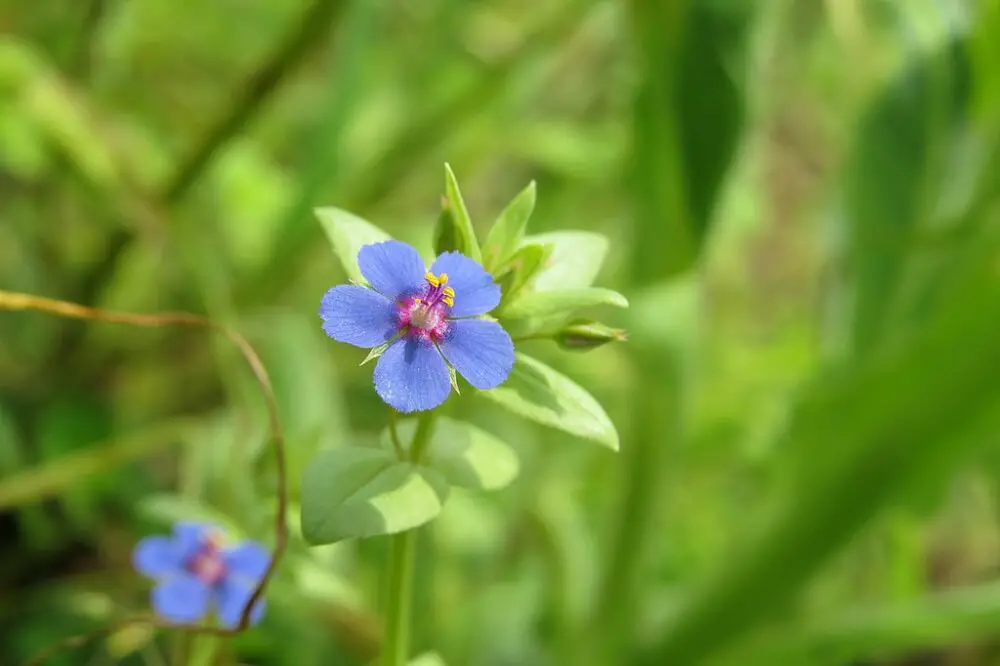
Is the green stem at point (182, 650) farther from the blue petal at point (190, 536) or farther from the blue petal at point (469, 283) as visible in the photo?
the blue petal at point (469, 283)

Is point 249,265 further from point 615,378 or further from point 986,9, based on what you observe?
point 986,9

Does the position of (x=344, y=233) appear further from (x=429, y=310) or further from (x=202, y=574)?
(x=202, y=574)

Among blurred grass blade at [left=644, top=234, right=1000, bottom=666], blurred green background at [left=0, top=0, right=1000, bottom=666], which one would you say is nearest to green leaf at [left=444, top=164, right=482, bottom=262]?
blurred green background at [left=0, top=0, right=1000, bottom=666]

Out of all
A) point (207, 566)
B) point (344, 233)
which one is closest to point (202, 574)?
point (207, 566)

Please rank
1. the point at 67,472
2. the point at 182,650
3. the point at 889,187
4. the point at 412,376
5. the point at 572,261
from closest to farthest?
the point at 412,376
the point at 572,261
the point at 182,650
the point at 67,472
the point at 889,187

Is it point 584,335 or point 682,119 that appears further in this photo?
point 682,119
